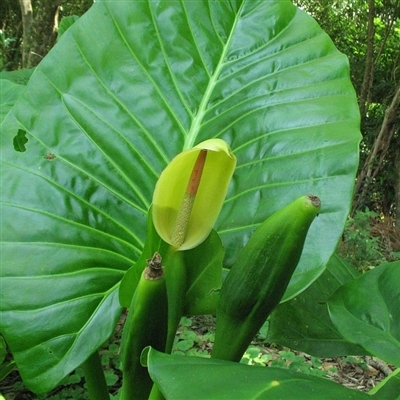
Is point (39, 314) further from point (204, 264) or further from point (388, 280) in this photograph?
point (388, 280)

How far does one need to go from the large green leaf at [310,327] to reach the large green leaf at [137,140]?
4.6 inches

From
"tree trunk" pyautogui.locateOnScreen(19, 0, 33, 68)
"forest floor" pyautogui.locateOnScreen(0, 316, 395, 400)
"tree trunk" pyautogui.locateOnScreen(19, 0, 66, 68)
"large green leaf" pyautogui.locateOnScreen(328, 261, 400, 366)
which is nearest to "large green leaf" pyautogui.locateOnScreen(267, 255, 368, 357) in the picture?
"large green leaf" pyautogui.locateOnScreen(328, 261, 400, 366)

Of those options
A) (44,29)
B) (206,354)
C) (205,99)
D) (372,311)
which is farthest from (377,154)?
(372,311)

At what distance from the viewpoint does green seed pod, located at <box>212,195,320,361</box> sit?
0.36 metres

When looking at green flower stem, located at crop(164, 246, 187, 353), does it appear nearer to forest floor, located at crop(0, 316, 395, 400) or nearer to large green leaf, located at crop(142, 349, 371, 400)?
large green leaf, located at crop(142, 349, 371, 400)

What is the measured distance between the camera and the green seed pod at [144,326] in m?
0.37

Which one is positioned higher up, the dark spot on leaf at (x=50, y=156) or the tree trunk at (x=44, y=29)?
the tree trunk at (x=44, y=29)

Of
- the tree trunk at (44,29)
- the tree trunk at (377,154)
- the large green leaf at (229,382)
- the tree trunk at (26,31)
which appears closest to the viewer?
the large green leaf at (229,382)

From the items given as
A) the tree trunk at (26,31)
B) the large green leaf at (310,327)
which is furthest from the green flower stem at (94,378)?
the tree trunk at (26,31)

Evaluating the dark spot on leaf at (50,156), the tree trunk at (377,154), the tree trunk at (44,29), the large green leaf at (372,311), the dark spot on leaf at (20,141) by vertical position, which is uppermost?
the tree trunk at (44,29)

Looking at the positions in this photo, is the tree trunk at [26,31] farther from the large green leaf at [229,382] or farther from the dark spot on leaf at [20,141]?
the large green leaf at [229,382]

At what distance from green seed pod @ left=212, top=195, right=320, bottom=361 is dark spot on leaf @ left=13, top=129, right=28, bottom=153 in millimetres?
324

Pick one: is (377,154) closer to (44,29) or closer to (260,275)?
(44,29)

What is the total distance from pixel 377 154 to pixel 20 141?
374cm
